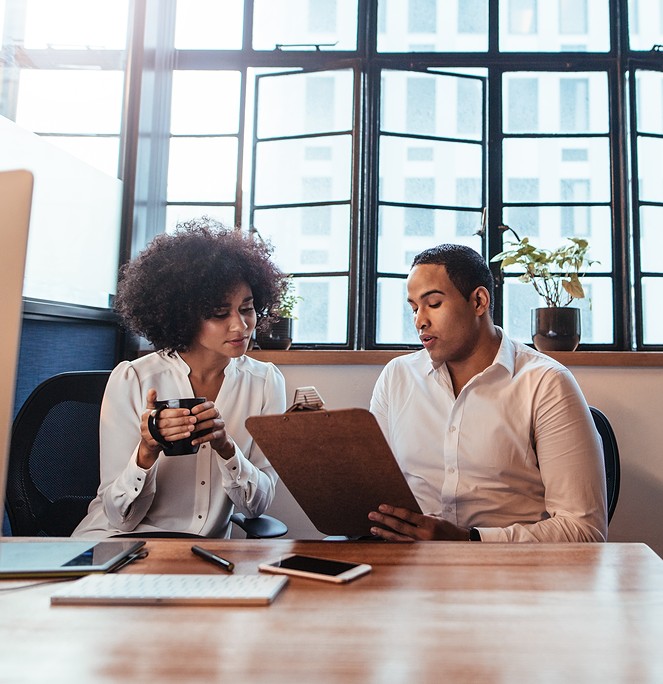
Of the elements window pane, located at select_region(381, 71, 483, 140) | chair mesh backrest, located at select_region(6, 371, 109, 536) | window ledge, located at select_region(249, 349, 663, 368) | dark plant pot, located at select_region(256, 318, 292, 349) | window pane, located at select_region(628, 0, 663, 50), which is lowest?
chair mesh backrest, located at select_region(6, 371, 109, 536)

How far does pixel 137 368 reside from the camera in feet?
→ 5.82

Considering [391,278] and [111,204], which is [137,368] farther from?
[391,278]

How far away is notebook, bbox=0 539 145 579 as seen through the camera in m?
0.94

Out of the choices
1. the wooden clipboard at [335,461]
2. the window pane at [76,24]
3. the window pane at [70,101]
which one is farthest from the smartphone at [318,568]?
the window pane at [76,24]

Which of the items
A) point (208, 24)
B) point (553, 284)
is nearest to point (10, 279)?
point (553, 284)

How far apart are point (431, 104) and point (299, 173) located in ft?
2.20

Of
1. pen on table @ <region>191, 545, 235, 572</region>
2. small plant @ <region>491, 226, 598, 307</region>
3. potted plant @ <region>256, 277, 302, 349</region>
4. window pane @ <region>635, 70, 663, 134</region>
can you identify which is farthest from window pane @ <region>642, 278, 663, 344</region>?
pen on table @ <region>191, 545, 235, 572</region>

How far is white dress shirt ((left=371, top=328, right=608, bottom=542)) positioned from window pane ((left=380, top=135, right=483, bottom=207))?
1.37 metres

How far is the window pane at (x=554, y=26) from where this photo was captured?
9.87ft

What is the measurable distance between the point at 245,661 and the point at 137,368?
1227 millimetres

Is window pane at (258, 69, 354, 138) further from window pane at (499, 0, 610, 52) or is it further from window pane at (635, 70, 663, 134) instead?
window pane at (635, 70, 663, 134)

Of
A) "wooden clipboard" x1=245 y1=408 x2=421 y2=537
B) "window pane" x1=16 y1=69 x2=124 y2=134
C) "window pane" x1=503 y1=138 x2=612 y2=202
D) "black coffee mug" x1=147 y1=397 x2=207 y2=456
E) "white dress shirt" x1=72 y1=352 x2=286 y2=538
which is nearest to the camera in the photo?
"wooden clipboard" x1=245 y1=408 x2=421 y2=537

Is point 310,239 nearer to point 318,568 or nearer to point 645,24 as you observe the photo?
point 645,24

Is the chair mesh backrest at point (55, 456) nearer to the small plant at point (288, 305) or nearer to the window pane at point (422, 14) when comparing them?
the small plant at point (288, 305)
